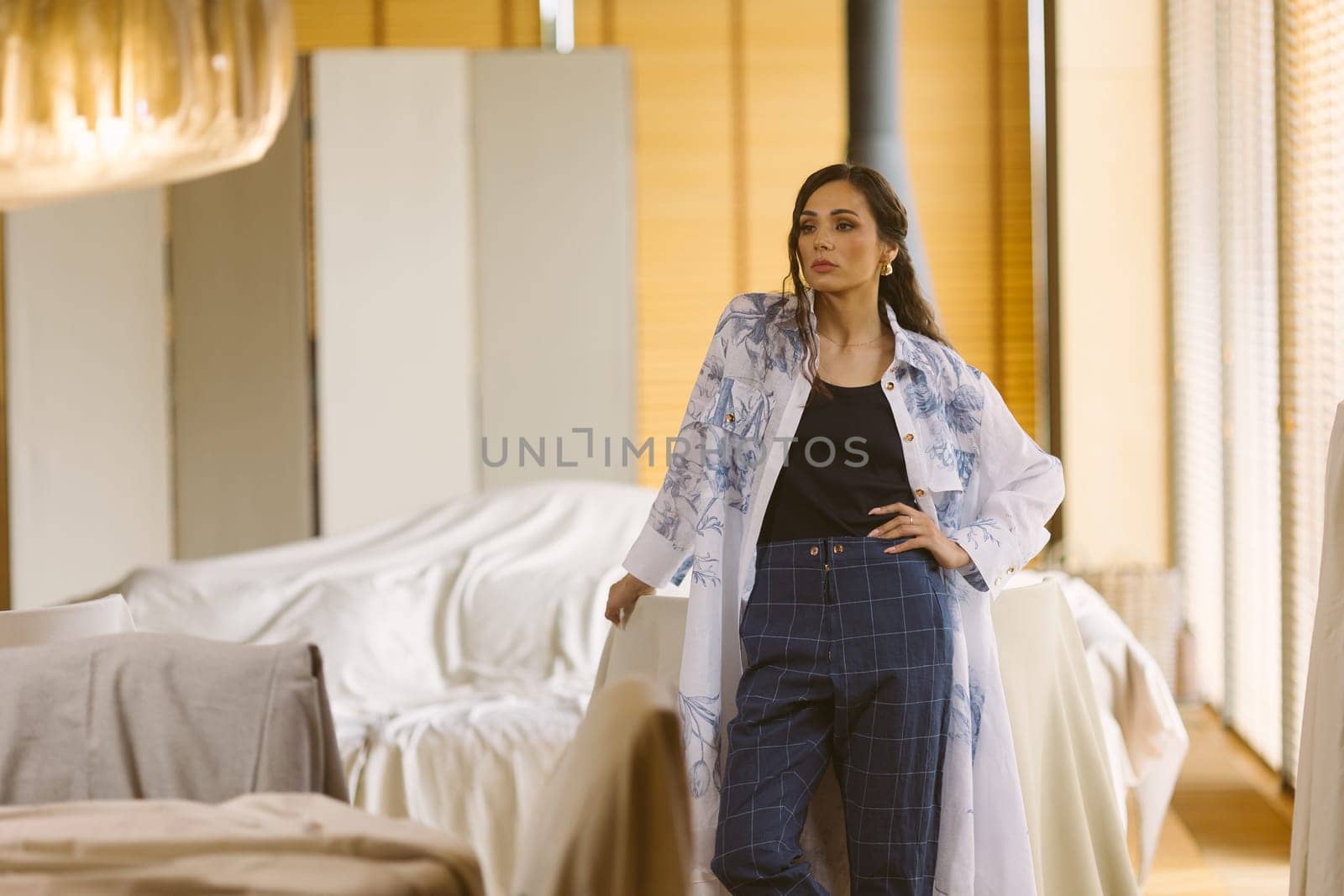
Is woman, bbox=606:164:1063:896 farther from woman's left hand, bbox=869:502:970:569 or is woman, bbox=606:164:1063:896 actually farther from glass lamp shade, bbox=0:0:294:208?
glass lamp shade, bbox=0:0:294:208

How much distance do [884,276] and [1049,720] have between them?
2.47 ft

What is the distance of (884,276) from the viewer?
7.30 ft

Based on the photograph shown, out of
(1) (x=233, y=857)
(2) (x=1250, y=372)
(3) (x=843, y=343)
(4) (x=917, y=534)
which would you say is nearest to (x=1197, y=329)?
(2) (x=1250, y=372)

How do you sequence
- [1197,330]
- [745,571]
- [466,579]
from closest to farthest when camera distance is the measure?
1. [745,571]
2. [466,579]
3. [1197,330]

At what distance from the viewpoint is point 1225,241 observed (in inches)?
173

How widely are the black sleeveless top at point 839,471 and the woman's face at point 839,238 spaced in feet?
0.53

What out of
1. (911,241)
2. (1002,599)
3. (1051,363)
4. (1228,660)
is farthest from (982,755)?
(1051,363)

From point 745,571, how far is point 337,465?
10.6 feet

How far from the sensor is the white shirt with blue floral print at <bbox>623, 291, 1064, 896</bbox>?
2.04m

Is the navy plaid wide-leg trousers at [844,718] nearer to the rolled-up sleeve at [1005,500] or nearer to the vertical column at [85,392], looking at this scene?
the rolled-up sleeve at [1005,500]

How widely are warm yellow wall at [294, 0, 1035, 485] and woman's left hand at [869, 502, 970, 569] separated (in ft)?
11.2

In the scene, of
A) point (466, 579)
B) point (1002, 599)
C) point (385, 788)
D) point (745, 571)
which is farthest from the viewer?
point (466, 579)

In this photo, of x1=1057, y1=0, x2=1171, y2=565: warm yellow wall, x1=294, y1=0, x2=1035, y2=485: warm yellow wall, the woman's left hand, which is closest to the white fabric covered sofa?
the woman's left hand

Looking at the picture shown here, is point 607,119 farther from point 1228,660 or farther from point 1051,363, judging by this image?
point 1228,660
